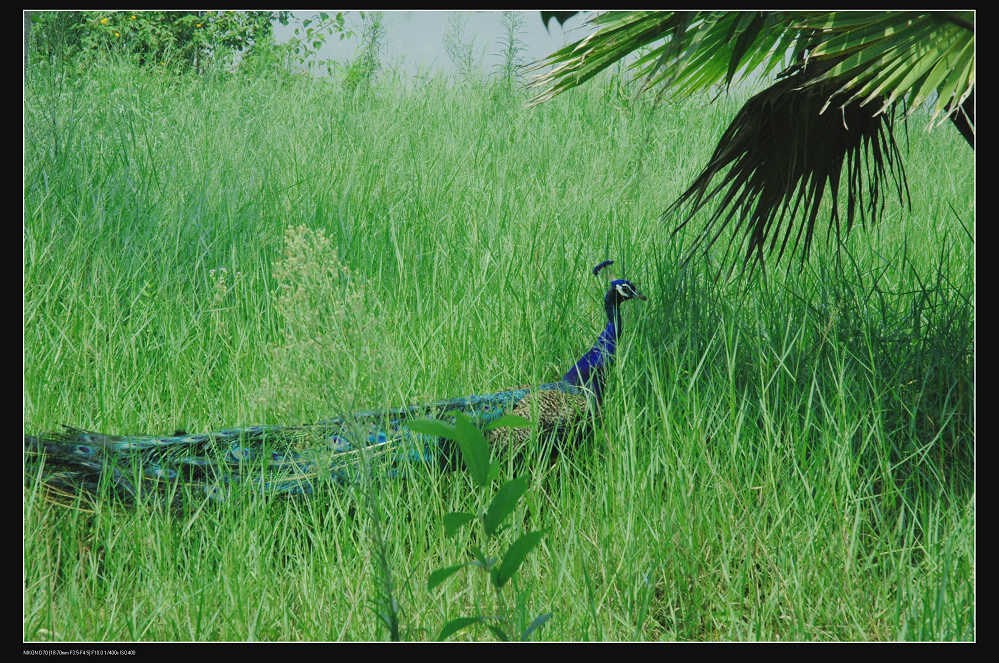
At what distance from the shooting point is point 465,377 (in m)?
2.49

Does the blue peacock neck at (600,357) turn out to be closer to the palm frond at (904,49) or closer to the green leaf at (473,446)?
the palm frond at (904,49)

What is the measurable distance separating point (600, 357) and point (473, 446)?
4.62 feet

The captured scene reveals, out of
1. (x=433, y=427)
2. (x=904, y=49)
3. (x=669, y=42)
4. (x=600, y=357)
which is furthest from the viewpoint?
(x=600, y=357)

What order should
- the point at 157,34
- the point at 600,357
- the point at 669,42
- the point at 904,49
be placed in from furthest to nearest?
the point at 157,34 → the point at 600,357 → the point at 669,42 → the point at 904,49

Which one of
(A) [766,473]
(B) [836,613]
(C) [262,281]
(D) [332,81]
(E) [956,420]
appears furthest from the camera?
(D) [332,81]

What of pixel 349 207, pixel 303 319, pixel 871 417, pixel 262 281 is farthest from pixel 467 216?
pixel 303 319

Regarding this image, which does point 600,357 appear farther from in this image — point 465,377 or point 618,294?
point 465,377

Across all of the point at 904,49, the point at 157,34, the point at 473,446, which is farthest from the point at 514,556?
the point at 157,34

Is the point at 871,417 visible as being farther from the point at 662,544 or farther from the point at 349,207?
the point at 349,207

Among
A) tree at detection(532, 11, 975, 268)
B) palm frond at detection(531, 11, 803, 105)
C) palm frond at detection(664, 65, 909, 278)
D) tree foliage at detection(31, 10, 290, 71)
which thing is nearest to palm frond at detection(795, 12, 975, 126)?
tree at detection(532, 11, 975, 268)

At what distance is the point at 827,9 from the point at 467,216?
1.94 metres

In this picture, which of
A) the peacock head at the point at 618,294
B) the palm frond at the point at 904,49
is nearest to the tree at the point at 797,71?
the palm frond at the point at 904,49

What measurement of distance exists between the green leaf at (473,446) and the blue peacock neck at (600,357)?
1289mm

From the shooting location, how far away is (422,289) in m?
2.91
